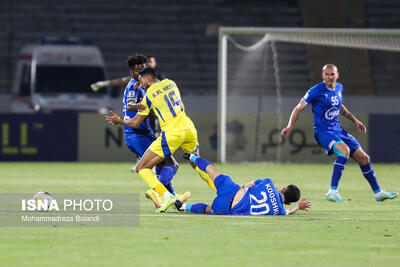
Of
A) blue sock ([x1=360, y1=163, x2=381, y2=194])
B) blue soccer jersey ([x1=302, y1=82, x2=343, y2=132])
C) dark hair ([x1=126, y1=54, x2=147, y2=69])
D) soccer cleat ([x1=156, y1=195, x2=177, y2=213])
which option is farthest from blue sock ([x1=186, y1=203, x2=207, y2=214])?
blue sock ([x1=360, y1=163, x2=381, y2=194])

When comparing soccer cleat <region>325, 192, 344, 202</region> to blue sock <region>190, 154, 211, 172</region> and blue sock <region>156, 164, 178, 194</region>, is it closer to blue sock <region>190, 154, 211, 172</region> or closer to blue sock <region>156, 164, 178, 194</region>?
blue sock <region>156, 164, 178, 194</region>

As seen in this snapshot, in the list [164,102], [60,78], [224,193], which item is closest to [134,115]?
[164,102]

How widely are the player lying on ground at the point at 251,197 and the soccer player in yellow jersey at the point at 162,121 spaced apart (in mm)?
523

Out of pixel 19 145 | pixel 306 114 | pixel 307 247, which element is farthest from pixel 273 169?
pixel 307 247

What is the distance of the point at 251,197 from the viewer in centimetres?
1056

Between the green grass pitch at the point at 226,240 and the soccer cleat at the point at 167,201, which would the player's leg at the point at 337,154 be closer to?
the green grass pitch at the point at 226,240

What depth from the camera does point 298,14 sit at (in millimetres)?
35406

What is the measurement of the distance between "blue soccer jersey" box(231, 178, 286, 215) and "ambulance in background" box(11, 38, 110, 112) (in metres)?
17.3

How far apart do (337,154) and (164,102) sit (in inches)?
128

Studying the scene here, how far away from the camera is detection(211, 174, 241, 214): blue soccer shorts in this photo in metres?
10.5

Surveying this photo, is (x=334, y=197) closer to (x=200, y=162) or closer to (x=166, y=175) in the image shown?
(x=166, y=175)

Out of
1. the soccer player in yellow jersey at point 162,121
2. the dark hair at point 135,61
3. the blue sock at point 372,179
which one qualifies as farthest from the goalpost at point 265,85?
the soccer player in yellow jersey at point 162,121

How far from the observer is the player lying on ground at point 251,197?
1048 centimetres

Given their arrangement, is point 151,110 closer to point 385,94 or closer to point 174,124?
point 174,124
